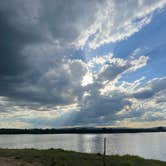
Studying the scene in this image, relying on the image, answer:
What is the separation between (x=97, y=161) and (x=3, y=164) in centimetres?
817

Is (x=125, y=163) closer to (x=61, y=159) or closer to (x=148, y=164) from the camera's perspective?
(x=148, y=164)

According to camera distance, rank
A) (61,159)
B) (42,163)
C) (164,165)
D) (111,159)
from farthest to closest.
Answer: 1. (164,165)
2. (111,159)
3. (61,159)
4. (42,163)

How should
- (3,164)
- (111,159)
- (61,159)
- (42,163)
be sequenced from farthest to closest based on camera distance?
(111,159)
(61,159)
(42,163)
(3,164)

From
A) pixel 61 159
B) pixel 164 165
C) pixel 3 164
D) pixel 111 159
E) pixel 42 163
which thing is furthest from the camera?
pixel 164 165

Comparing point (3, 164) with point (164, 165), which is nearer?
point (3, 164)

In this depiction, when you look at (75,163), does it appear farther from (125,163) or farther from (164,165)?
(164,165)

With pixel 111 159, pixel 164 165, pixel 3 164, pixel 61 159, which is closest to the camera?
pixel 3 164

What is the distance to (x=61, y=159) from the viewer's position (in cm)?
2466

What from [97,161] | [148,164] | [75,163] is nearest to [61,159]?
[75,163]

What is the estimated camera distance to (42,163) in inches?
893

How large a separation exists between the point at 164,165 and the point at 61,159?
10811 mm

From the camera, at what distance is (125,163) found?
25219 millimetres

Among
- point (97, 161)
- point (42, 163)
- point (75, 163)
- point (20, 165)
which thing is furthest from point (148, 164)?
point (20, 165)

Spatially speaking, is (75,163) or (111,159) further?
(111,159)
